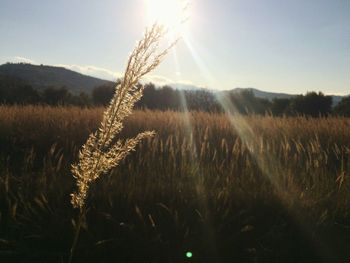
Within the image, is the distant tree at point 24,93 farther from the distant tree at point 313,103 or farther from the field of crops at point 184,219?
the field of crops at point 184,219

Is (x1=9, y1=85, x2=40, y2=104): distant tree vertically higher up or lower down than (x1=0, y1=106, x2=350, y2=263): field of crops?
lower down

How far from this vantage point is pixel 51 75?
163m

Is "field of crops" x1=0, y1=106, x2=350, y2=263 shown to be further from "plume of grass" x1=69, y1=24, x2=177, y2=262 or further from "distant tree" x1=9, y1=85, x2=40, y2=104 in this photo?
"distant tree" x1=9, y1=85, x2=40, y2=104

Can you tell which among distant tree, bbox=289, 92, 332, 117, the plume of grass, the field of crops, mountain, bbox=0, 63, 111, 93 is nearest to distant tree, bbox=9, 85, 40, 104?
distant tree, bbox=289, 92, 332, 117

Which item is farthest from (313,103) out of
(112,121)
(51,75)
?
(51,75)

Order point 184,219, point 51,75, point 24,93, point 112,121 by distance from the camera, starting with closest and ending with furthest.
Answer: point 112,121 → point 184,219 → point 24,93 → point 51,75

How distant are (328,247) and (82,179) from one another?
8.53 feet

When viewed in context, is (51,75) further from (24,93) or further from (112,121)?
(112,121)

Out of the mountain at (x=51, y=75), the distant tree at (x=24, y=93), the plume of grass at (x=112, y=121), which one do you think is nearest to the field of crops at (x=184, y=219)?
the plume of grass at (x=112, y=121)

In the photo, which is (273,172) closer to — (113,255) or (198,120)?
(113,255)

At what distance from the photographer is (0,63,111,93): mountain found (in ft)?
504

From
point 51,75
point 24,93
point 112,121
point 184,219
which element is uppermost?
point 51,75

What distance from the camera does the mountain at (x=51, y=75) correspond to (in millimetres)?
153725

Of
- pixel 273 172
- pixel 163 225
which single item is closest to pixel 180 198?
pixel 163 225
